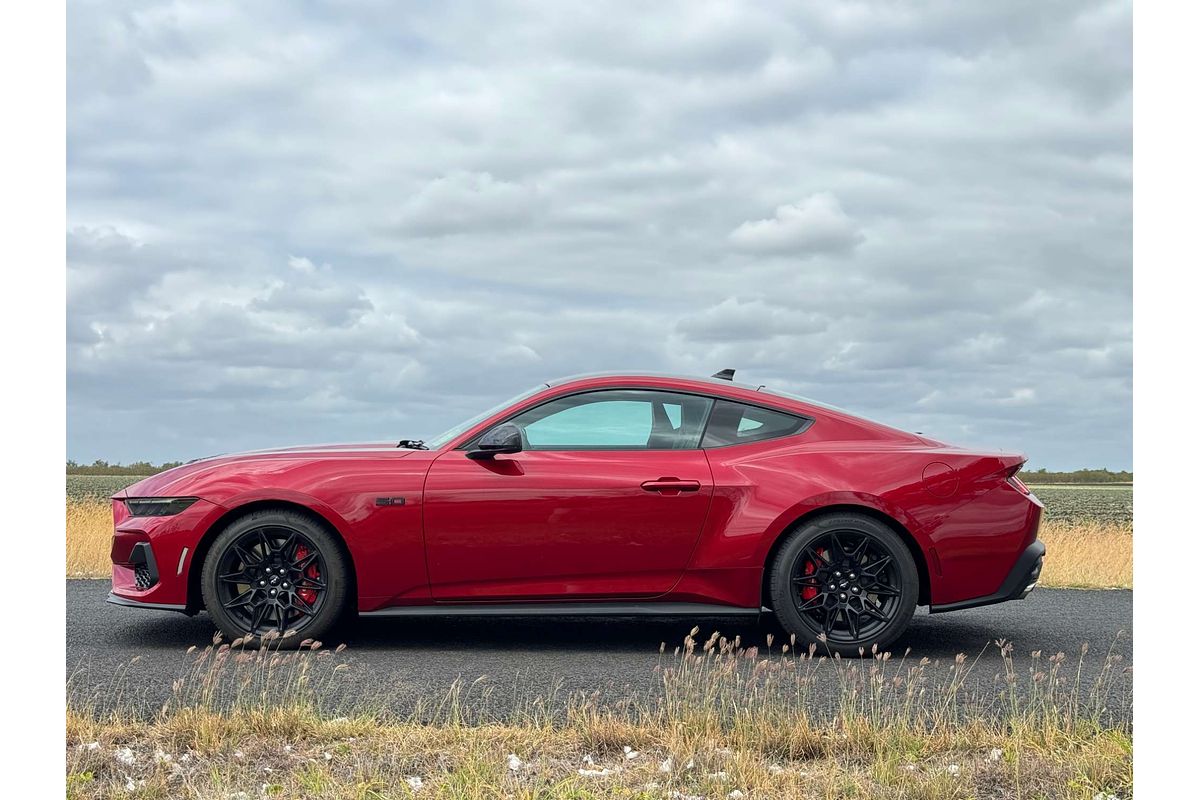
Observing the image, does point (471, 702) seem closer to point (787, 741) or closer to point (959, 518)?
point (787, 741)

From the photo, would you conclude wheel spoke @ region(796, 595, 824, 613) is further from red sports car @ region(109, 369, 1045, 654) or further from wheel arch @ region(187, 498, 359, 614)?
wheel arch @ region(187, 498, 359, 614)

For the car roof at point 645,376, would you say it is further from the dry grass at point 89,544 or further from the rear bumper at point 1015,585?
the dry grass at point 89,544

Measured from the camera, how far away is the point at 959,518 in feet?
21.8

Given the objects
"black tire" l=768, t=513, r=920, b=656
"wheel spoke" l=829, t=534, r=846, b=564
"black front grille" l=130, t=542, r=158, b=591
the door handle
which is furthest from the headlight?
"wheel spoke" l=829, t=534, r=846, b=564

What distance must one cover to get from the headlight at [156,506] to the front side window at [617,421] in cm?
205

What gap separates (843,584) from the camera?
21.4 ft

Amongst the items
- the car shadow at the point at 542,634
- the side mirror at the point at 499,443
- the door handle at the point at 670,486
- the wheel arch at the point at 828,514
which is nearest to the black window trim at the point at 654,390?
the side mirror at the point at 499,443

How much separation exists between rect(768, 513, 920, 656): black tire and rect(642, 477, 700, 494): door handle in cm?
64

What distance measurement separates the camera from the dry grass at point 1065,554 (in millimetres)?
11234

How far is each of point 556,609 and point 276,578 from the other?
1.67 m

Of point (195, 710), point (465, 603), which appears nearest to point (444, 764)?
point (195, 710)

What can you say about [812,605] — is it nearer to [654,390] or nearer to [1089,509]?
[654,390]

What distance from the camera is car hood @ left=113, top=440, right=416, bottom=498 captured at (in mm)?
6648

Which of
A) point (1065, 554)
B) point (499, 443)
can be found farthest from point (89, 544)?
point (1065, 554)
